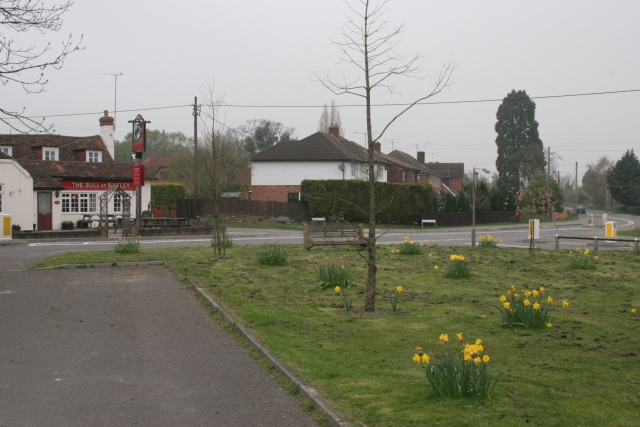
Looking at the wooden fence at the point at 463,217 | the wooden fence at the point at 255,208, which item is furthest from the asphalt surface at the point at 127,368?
the wooden fence at the point at 463,217

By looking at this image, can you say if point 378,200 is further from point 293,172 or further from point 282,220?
point 293,172

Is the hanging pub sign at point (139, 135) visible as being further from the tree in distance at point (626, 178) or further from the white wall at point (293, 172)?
Result: the tree in distance at point (626, 178)

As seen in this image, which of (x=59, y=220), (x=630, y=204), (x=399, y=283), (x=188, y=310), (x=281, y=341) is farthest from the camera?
(x=630, y=204)

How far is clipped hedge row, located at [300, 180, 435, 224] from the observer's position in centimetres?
5106

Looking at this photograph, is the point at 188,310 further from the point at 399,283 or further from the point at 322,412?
the point at 322,412

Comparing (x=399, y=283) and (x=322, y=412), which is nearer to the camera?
(x=322, y=412)

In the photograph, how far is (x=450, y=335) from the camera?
882cm

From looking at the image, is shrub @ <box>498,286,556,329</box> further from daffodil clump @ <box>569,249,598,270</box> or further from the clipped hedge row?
the clipped hedge row

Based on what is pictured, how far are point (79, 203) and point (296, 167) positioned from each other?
71.4ft

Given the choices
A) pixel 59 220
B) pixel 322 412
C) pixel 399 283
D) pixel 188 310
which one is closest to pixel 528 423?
pixel 322 412

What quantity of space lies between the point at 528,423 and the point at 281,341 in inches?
155

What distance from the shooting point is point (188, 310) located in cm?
1140

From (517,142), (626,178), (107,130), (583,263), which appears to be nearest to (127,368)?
(583,263)

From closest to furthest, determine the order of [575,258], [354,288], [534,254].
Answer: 1. [354,288]
2. [575,258]
3. [534,254]
